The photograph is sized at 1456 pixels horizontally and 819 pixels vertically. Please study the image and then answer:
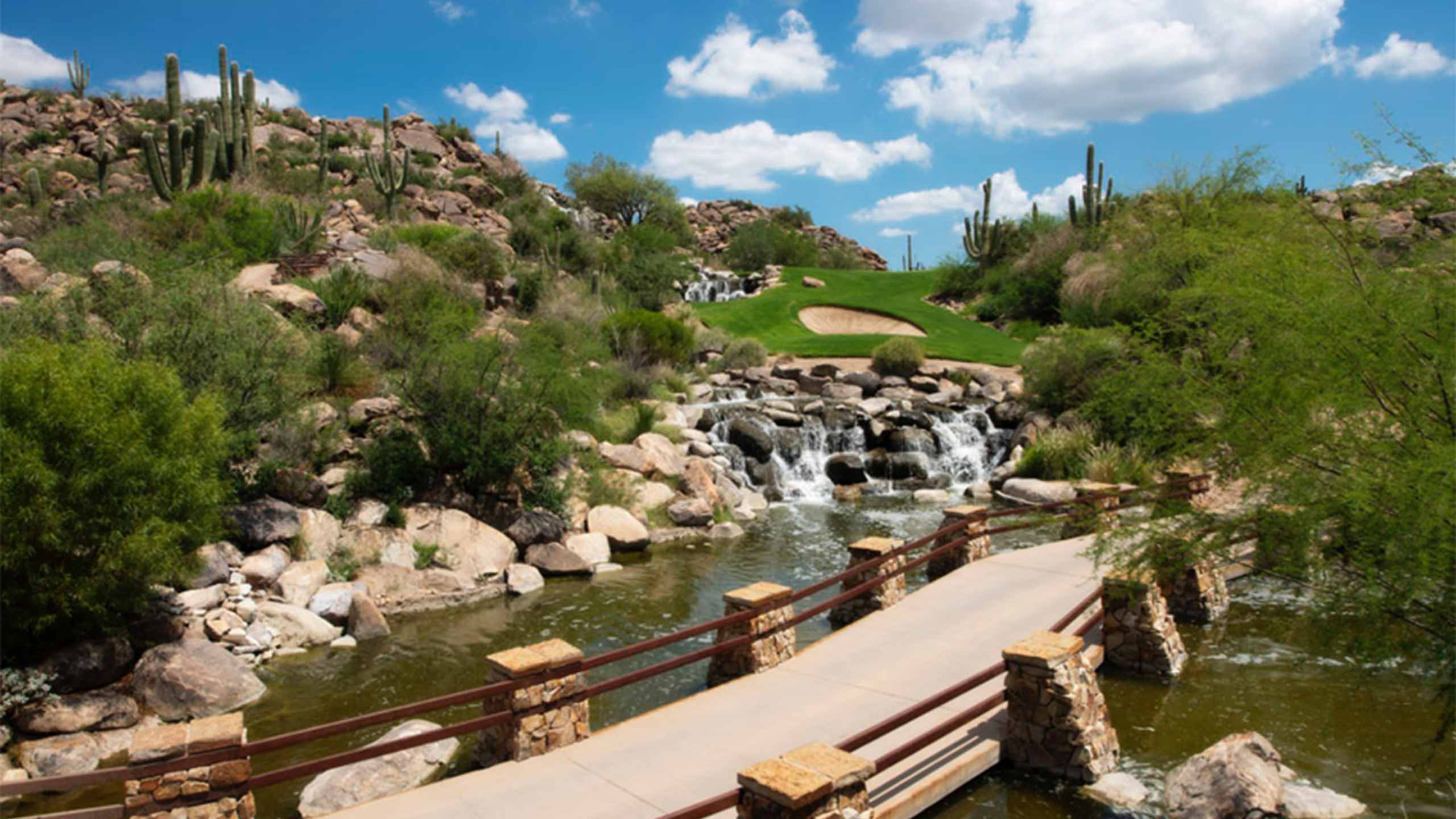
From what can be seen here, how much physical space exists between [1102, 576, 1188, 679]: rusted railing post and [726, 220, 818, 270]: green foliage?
5486 centimetres

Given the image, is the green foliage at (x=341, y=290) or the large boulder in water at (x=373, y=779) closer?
the large boulder in water at (x=373, y=779)

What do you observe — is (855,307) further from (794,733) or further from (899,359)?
(794,733)

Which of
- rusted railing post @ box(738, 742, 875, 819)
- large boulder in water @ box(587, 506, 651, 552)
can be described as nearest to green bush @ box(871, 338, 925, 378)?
large boulder in water @ box(587, 506, 651, 552)

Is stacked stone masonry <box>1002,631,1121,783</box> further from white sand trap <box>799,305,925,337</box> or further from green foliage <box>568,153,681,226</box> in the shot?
green foliage <box>568,153,681,226</box>

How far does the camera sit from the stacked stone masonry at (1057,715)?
7.03 m

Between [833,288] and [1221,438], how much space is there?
4563 cm

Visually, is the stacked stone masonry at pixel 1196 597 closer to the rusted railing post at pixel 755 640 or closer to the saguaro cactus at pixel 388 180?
the rusted railing post at pixel 755 640

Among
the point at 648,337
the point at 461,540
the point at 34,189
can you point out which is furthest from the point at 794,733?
the point at 34,189

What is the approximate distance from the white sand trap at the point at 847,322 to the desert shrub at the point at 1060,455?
22.5m

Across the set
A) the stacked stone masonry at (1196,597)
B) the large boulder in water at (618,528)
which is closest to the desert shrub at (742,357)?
the large boulder in water at (618,528)

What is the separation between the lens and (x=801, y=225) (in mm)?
92938

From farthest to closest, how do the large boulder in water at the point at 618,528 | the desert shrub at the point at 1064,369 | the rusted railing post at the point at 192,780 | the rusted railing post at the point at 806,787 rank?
1. the desert shrub at the point at 1064,369
2. the large boulder in water at the point at 618,528
3. the rusted railing post at the point at 192,780
4. the rusted railing post at the point at 806,787

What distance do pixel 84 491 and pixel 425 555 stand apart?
5.74m

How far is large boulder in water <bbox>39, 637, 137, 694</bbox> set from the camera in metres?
8.88
